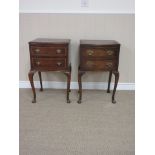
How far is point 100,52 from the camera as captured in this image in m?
2.98

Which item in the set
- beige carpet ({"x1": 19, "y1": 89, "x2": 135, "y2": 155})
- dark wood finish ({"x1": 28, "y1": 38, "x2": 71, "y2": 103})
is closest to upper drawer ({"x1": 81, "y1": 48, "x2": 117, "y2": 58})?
dark wood finish ({"x1": 28, "y1": 38, "x2": 71, "y2": 103})

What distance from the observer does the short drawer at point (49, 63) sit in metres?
2.99

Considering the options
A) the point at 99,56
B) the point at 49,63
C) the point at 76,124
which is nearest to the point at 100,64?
the point at 99,56

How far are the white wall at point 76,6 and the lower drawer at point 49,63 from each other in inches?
32.9

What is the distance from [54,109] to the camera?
2893 mm

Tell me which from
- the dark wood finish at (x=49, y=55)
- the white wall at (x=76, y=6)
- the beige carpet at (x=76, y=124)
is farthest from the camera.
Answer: the white wall at (x=76, y=6)

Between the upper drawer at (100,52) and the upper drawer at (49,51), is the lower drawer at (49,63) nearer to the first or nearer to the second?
the upper drawer at (49,51)

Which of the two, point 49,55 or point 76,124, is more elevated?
point 49,55

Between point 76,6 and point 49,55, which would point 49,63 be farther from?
point 76,6

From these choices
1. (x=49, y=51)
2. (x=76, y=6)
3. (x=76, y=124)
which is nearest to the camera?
(x=76, y=124)

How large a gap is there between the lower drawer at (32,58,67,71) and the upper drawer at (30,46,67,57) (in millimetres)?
60

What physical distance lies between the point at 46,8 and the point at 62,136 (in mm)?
1933

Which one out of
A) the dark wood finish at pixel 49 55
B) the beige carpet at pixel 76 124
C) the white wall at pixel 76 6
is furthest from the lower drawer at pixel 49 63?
the white wall at pixel 76 6

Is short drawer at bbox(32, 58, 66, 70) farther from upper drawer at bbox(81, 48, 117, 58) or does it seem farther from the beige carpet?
the beige carpet
